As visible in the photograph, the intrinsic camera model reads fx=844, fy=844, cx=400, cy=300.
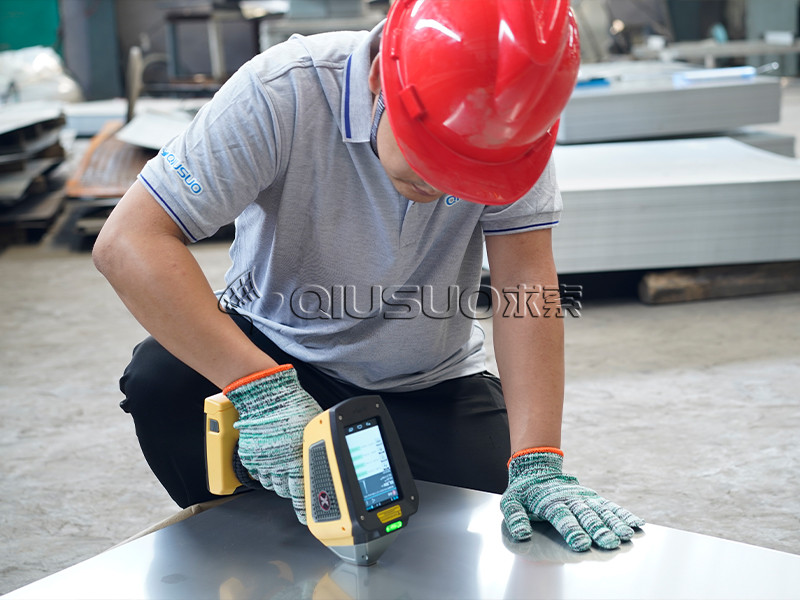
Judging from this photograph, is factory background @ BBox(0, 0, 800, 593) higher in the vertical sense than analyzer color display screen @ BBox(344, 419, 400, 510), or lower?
lower

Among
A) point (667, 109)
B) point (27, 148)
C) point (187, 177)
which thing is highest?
point (187, 177)

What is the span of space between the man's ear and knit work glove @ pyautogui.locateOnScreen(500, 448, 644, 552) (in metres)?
0.62

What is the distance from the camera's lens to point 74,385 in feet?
9.46

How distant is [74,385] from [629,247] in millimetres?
2096

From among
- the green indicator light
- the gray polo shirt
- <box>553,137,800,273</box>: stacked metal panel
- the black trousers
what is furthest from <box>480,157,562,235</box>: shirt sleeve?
<box>553,137,800,273</box>: stacked metal panel

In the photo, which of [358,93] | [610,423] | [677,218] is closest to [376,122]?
[358,93]

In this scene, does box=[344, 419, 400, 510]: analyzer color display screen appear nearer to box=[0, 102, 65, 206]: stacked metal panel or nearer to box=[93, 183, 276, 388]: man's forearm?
box=[93, 183, 276, 388]: man's forearm

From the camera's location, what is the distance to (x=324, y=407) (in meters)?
1.59

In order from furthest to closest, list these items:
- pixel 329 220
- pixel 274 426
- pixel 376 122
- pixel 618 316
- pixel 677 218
Answer: pixel 618 316 → pixel 677 218 → pixel 329 220 → pixel 376 122 → pixel 274 426

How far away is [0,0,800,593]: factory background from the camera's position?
212 centimetres

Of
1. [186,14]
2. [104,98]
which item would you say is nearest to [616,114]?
[186,14]

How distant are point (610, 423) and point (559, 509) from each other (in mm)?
1327

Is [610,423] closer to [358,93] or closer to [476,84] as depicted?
[358,93]

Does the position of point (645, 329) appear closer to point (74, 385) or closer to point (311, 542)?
point (74, 385)
